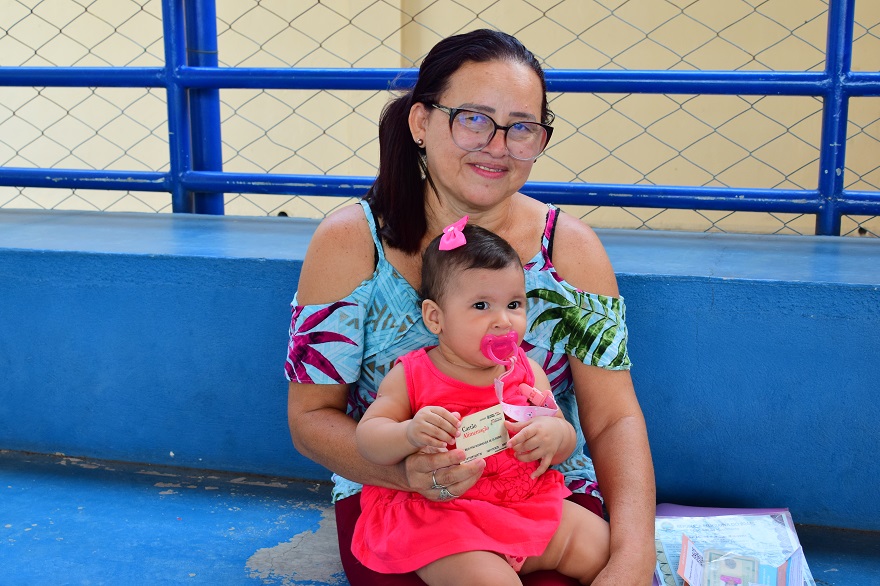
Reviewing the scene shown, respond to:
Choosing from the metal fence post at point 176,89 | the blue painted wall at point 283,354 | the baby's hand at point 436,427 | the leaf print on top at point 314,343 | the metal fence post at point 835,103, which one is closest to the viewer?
the baby's hand at point 436,427

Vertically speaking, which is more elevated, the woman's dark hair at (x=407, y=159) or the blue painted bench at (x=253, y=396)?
the woman's dark hair at (x=407, y=159)

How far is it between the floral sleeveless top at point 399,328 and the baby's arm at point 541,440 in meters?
0.27

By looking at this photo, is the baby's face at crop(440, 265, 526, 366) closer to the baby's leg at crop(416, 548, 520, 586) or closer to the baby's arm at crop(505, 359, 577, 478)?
the baby's arm at crop(505, 359, 577, 478)

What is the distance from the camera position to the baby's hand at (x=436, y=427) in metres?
1.34

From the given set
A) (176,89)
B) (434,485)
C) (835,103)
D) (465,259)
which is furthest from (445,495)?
(176,89)

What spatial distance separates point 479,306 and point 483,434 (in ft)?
0.73

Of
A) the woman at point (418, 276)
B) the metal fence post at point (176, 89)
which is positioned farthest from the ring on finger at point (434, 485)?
the metal fence post at point (176, 89)

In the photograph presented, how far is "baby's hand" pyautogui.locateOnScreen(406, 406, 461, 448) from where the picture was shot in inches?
52.7

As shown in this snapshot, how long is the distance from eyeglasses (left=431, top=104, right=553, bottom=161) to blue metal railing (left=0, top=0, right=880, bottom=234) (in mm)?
622

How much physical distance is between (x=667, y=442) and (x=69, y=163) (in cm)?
509

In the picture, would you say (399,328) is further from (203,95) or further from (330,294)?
(203,95)

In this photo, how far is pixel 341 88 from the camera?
9.07 ft

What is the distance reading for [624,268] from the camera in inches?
80.8

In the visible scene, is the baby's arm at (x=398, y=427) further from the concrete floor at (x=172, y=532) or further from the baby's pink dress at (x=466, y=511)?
the concrete floor at (x=172, y=532)
